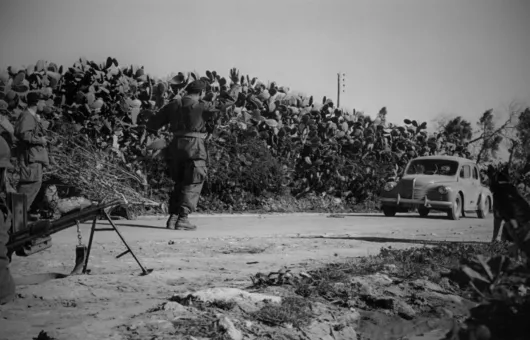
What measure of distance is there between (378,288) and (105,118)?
9323mm

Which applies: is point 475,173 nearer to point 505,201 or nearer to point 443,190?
point 443,190

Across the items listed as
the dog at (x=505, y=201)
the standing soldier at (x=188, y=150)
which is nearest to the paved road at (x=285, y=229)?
the standing soldier at (x=188, y=150)

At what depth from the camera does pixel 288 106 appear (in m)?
17.9

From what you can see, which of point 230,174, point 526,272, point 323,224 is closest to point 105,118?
point 230,174

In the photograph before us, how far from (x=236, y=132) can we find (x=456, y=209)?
21.1 feet

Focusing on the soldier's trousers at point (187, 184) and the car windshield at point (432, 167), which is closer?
the soldier's trousers at point (187, 184)

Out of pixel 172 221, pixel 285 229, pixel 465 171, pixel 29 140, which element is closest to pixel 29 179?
pixel 29 140

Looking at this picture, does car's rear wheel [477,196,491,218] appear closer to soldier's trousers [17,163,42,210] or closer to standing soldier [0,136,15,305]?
soldier's trousers [17,163,42,210]

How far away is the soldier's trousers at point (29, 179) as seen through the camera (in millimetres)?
9555

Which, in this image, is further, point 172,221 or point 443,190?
point 443,190

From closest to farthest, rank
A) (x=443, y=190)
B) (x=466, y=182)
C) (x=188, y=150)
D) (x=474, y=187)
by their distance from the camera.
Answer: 1. (x=188, y=150)
2. (x=443, y=190)
3. (x=466, y=182)
4. (x=474, y=187)

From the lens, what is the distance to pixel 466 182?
1728 centimetres

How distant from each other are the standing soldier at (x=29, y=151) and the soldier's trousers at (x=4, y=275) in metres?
4.81

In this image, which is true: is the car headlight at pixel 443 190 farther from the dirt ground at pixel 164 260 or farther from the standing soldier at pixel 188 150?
the standing soldier at pixel 188 150
